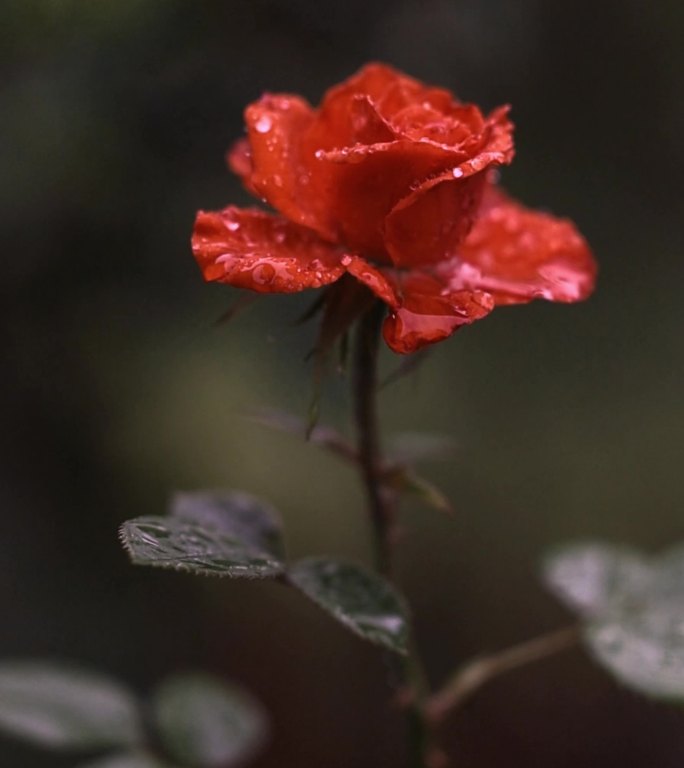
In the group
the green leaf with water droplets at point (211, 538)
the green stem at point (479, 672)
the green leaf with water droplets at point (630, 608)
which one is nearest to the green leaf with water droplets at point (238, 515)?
the green leaf with water droplets at point (211, 538)

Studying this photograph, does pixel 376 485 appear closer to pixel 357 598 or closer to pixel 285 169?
pixel 357 598

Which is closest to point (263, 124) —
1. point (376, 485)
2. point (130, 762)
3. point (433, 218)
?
point (433, 218)

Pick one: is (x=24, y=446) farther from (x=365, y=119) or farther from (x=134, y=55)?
(x=365, y=119)

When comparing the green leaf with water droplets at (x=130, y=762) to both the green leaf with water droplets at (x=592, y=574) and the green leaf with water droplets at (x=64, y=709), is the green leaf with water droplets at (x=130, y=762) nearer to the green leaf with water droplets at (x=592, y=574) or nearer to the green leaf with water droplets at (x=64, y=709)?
the green leaf with water droplets at (x=64, y=709)

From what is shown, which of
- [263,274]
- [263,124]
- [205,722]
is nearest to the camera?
[263,274]

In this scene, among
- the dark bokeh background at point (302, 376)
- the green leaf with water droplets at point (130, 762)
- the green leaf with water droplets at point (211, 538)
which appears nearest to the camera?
the green leaf with water droplets at point (211, 538)

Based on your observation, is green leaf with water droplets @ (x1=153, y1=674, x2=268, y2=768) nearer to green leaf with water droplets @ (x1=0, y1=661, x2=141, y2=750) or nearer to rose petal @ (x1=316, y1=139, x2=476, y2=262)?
green leaf with water droplets @ (x1=0, y1=661, x2=141, y2=750)
